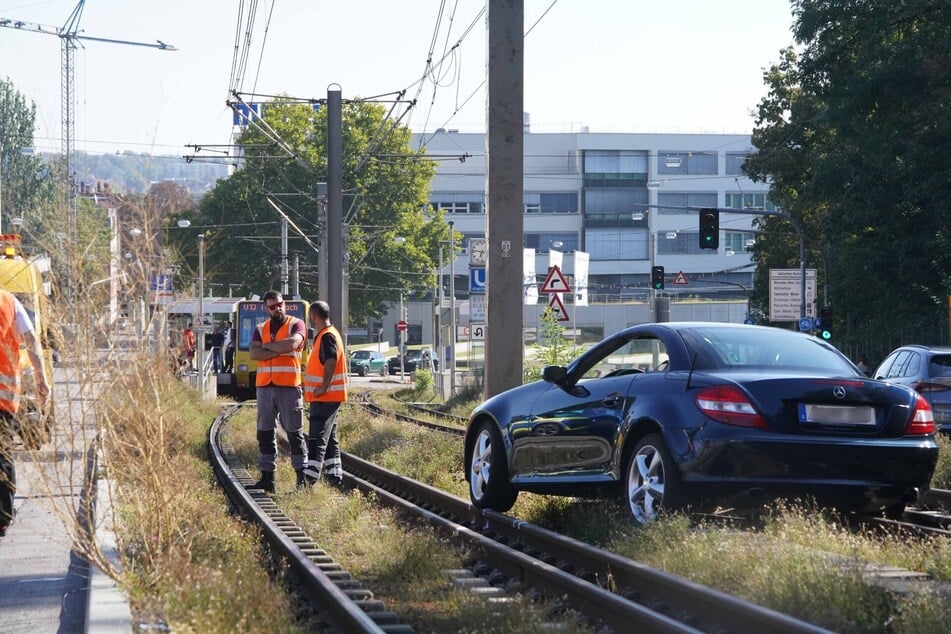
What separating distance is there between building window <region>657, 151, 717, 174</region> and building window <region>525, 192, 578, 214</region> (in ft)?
20.1

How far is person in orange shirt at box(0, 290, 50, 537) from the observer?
859 centimetres

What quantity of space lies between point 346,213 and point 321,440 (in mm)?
61379

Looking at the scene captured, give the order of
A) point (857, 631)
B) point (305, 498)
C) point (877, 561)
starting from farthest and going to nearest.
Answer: point (305, 498) < point (877, 561) < point (857, 631)

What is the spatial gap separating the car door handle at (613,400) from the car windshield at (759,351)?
63 centimetres

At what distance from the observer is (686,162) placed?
309 ft

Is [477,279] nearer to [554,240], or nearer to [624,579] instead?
[624,579]

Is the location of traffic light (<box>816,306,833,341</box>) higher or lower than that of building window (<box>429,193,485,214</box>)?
lower

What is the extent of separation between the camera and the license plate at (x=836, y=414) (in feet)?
28.2

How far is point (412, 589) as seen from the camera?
27.7 feet

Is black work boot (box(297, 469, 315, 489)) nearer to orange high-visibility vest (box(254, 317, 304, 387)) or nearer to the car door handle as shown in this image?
orange high-visibility vest (box(254, 317, 304, 387))

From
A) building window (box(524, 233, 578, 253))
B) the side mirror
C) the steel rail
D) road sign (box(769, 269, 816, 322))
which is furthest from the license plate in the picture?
building window (box(524, 233, 578, 253))

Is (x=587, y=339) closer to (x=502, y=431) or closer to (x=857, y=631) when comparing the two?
(x=502, y=431)

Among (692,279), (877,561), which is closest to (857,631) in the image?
(877,561)

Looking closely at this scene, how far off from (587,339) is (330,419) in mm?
63866
